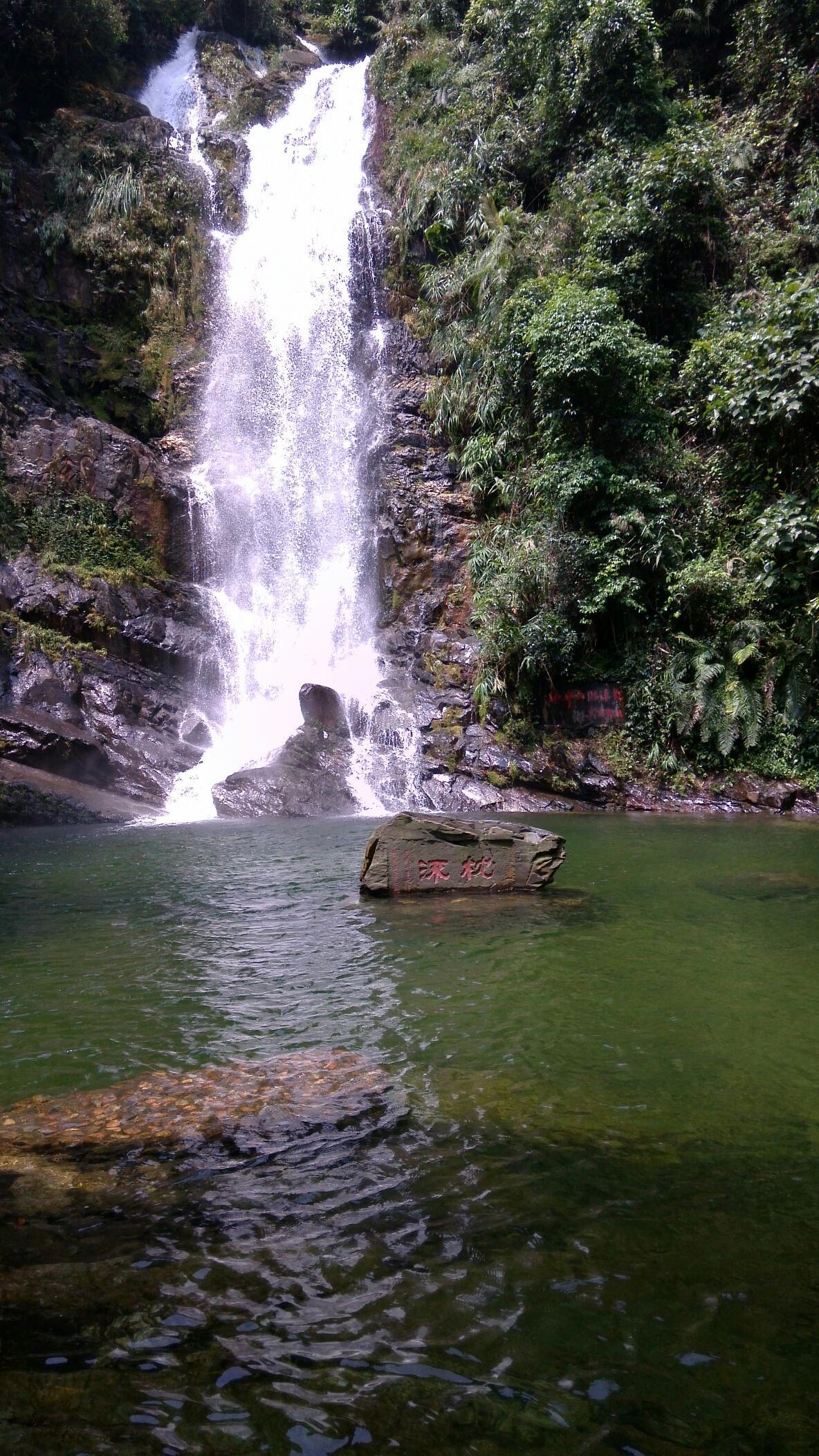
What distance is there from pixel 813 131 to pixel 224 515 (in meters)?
15.6

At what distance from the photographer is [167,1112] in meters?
3.43

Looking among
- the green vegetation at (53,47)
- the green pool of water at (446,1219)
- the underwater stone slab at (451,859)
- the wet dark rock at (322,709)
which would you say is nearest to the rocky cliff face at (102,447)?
the green vegetation at (53,47)

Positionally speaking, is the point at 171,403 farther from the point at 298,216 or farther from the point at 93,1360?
the point at 93,1360

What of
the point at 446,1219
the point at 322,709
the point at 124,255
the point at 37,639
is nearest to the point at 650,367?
the point at 322,709

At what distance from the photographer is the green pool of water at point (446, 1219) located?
1.87 meters

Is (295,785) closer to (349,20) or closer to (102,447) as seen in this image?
(102,447)

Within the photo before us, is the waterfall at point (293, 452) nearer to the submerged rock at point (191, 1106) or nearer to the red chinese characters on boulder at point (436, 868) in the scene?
the red chinese characters on boulder at point (436, 868)

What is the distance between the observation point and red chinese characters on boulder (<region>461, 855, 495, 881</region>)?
771 cm

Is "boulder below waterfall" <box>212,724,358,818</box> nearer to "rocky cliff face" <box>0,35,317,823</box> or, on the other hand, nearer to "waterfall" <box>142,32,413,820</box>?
"waterfall" <box>142,32,413,820</box>

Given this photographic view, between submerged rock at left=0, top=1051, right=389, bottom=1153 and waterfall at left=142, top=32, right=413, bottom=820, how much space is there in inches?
471

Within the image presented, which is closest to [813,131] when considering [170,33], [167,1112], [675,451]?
[675,451]

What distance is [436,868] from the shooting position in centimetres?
769

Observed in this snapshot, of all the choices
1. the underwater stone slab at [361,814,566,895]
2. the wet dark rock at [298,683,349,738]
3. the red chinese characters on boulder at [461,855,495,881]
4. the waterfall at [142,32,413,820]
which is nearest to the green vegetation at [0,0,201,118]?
the waterfall at [142,32,413,820]

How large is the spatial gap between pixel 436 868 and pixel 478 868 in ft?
1.28
